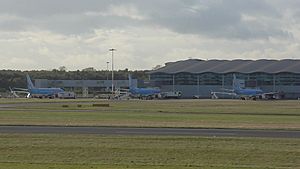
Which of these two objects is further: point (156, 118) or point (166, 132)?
point (156, 118)

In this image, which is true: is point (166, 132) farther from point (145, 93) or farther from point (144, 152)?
point (145, 93)

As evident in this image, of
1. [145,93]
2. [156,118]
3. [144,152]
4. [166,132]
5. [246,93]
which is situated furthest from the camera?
[145,93]

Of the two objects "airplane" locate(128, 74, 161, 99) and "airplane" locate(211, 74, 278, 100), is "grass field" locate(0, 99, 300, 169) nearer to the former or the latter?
"airplane" locate(211, 74, 278, 100)

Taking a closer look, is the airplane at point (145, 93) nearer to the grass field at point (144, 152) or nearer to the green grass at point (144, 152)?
the grass field at point (144, 152)

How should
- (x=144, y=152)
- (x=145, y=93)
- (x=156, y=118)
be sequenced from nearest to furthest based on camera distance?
1. (x=144, y=152)
2. (x=156, y=118)
3. (x=145, y=93)

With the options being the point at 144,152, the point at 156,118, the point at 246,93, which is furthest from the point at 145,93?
the point at 144,152

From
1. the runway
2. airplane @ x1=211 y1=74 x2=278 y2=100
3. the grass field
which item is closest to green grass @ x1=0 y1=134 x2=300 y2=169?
the grass field

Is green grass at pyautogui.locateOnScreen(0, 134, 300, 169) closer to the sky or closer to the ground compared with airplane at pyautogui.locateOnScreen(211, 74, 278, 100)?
closer to the ground

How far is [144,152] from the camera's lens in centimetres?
3070

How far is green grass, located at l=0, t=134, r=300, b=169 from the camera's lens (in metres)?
26.6

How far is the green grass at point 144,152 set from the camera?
87.3 feet

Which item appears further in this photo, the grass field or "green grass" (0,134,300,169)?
"green grass" (0,134,300,169)

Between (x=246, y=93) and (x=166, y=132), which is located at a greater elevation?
(x=246, y=93)

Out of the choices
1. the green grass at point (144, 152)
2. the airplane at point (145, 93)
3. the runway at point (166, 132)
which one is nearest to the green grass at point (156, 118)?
the runway at point (166, 132)
